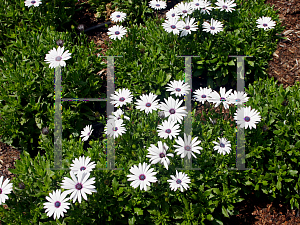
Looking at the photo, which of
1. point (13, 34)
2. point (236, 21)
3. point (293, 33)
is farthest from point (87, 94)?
point (293, 33)

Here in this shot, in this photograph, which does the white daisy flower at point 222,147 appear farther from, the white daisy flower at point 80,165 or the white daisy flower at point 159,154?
the white daisy flower at point 80,165

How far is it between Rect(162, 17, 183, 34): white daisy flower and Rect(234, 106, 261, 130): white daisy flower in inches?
66.8

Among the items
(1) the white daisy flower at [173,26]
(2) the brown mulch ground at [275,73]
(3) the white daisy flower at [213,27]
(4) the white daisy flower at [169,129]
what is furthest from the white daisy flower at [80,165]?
(3) the white daisy flower at [213,27]

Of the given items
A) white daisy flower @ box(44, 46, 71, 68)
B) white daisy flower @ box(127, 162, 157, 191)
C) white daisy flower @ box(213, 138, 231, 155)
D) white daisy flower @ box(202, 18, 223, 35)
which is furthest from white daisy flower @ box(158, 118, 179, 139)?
white daisy flower @ box(202, 18, 223, 35)

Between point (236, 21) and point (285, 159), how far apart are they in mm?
2717

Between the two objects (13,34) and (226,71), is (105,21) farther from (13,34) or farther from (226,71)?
(226,71)

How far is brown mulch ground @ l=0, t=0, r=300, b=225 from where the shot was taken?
3.83 metres

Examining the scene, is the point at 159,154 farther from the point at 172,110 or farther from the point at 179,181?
the point at 172,110

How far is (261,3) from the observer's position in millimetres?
5586

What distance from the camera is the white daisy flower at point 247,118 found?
3.57 m

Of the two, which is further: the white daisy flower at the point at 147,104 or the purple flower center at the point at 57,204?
the white daisy flower at the point at 147,104

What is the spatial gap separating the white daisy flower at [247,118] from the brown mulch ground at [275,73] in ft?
1.65

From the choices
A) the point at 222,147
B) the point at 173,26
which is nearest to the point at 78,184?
the point at 222,147

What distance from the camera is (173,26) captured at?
14.8 ft
